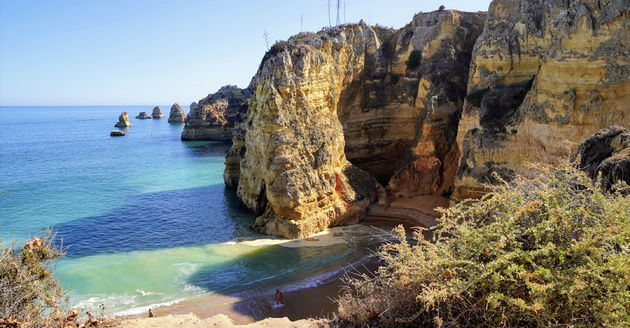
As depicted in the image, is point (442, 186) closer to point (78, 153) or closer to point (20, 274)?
point (20, 274)

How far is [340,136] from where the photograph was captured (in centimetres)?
2603

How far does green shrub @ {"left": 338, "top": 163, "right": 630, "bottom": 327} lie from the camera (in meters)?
5.93

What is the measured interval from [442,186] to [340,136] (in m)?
7.70

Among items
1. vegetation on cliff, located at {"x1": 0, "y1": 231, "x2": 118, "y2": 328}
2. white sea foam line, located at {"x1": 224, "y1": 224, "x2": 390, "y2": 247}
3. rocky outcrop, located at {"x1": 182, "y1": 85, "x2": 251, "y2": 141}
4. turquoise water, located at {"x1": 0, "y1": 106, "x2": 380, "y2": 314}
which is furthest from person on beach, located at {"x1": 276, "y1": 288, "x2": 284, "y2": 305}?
rocky outcrop, located at {"x1": 182, "y1": 85, "x2": 251, "y2": 141}

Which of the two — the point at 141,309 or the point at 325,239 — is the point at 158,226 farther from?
the point at 325,239

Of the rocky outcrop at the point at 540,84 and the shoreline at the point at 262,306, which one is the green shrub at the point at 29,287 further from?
the rocky outcrop at the point at 540,84

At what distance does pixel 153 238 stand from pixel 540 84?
21.7m

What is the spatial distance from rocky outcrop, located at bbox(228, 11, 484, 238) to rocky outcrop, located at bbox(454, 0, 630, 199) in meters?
4.05

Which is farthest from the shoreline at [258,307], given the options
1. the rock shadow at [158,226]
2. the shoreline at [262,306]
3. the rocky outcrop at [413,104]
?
the rocky outcrop at [413,104]

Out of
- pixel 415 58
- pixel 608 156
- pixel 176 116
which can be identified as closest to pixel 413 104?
pixel 415 58

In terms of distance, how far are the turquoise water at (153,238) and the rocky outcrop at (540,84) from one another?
27.6 feet

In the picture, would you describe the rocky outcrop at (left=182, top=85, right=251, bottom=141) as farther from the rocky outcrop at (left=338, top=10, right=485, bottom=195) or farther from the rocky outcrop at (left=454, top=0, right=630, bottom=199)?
the rocky outcrop at (left=454, top=0, right=630, bottom=199)

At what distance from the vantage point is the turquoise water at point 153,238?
17.7 metres

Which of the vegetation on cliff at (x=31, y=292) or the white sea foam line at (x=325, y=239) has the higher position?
the vegetation on cliff at (x=31, y=292)
